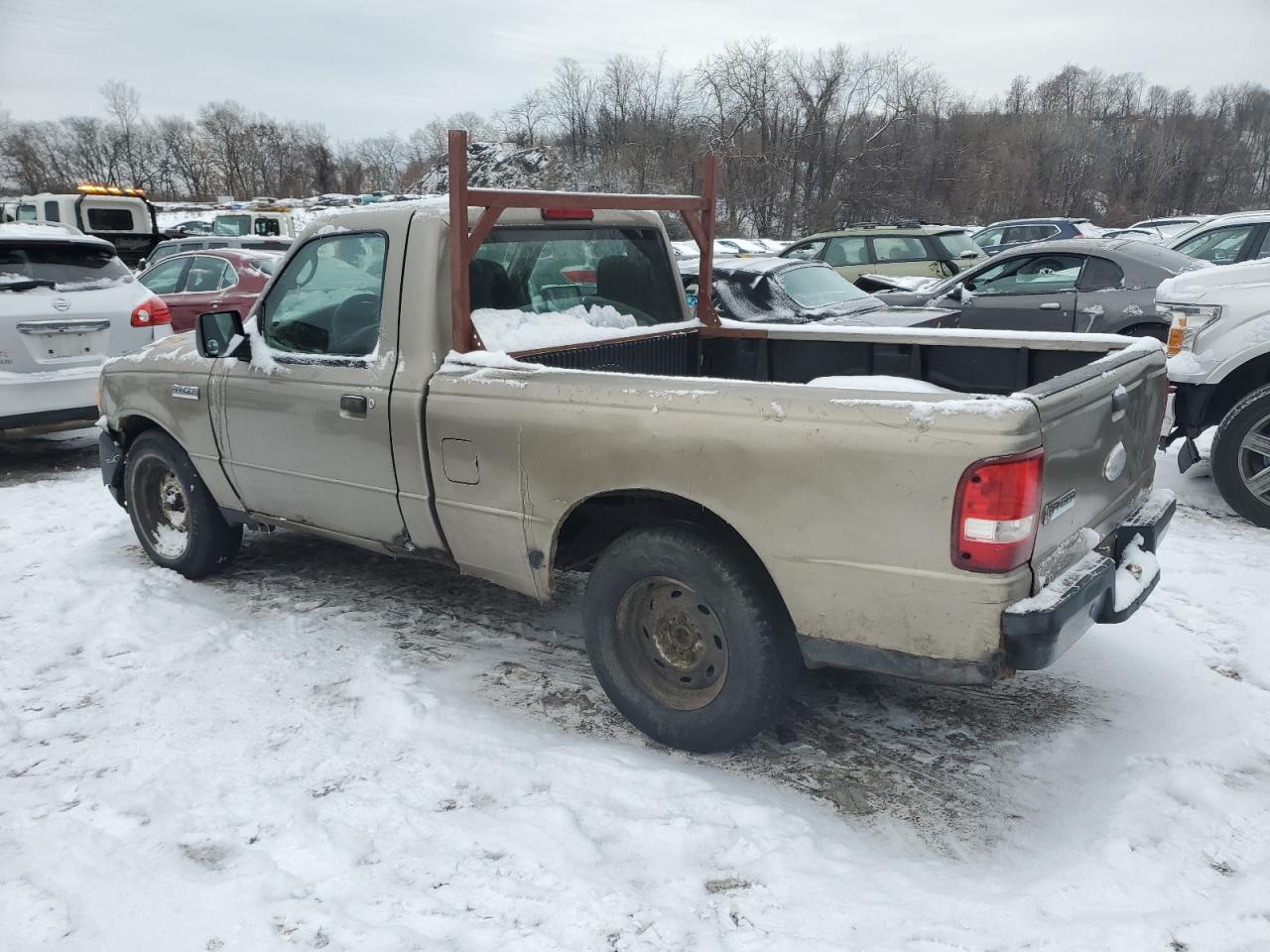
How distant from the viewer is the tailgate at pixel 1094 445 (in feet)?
8.70

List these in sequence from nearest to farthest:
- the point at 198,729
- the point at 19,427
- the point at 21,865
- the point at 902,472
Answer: the point at 902,472, the point at 21,865, the point at 198,729, the point at 19,427

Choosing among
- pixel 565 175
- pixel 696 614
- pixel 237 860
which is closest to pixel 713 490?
pixel 696 614

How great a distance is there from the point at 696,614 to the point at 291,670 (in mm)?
1900

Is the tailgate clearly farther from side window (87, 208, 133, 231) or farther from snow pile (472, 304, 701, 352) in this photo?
side window (87, 208, 133, 231)

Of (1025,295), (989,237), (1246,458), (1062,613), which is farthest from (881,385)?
(989,237)

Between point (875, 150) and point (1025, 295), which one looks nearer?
point (1025, 295)

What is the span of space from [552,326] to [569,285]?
0.33 m

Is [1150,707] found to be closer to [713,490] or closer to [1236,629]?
[1236,629]

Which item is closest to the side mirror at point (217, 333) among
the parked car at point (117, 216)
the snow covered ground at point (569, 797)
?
the snow covered ground at point (569, 797)

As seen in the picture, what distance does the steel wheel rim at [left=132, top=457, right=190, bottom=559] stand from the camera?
5.12 metres

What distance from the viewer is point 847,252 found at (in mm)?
15180

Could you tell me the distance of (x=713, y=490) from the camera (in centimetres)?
290

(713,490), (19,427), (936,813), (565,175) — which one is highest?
(565,175)

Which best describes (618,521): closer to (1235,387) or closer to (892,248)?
(1235,387)
